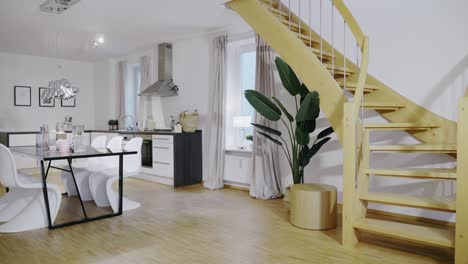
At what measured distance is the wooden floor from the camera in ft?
8.57

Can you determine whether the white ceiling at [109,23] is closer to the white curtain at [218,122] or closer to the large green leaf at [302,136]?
the white curtain at [218,122]

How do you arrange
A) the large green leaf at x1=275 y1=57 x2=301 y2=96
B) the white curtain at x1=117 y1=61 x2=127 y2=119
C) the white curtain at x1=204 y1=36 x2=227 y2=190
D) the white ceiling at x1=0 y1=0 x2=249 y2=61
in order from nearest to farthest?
the large green leaf at x1=275 y1=57 x2=301 y2=96, the white ceiling at x1=0 y1=0 x2=249 y2=61, the white curtain at x1=204 y1=36 x2=227 y2=190, the white curtain at x1=117 y1=61 x2=127 y2=119

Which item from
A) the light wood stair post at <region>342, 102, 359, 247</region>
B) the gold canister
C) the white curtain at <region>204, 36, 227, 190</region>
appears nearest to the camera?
the light wood stair post at <region>342, 102, 359, 247</region>

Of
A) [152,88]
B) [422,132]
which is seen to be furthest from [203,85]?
[422,132]

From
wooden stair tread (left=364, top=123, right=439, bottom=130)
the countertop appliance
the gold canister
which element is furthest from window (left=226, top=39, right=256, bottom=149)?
wooden stair tread (left=364, top=123, right=439, bottom=130)

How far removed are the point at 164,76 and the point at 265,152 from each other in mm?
2674

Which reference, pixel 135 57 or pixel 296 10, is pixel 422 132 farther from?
pixel 135 57

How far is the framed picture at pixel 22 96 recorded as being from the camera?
288 inches

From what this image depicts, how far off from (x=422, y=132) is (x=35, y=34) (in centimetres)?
591

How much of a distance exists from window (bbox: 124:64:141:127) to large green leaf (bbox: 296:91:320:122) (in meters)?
5.04

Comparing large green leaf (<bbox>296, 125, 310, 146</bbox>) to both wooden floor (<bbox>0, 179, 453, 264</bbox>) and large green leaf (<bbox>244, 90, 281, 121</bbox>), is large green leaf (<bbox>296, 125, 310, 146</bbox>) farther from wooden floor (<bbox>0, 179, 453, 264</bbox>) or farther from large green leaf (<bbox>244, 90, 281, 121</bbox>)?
wooden floor (<bbox>0, 179, 453, 264</bbox>)

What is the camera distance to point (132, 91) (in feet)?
25.4

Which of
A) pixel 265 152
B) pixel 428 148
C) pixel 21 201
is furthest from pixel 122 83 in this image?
pixel 428 148

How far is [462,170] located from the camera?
2340 millimetres
